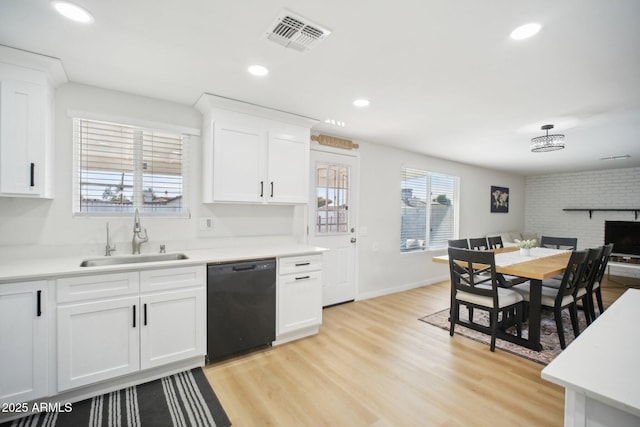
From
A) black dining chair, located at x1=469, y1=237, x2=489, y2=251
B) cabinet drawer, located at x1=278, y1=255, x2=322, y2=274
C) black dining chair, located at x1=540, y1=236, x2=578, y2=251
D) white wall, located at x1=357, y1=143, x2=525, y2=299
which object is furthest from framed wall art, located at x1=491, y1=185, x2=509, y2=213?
cabinet drawer, located at x1=278, y1=255, x2=322, y2=274

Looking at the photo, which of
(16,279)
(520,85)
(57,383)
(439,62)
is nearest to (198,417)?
(57,383)

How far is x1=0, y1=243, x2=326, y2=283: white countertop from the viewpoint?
6.03 ft

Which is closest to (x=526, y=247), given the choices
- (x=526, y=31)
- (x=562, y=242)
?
(x=562, y=242)

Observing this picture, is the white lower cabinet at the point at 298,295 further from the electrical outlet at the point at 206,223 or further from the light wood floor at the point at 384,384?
the electrical outlet at the point at 206,223

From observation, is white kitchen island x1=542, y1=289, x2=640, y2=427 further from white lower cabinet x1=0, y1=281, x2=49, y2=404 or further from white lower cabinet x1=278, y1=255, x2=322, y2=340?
white lower cabinet x1=0, y1=281, x2=49, y2=404

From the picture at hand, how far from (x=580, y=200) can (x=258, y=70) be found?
8.07 meters

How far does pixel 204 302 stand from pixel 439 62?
2.53 m

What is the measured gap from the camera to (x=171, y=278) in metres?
2.26

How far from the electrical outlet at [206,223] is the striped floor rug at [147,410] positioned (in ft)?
4.45

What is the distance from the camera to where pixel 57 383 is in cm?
190

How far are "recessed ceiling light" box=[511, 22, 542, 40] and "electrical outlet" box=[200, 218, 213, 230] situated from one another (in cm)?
281

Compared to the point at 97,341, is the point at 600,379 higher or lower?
higher

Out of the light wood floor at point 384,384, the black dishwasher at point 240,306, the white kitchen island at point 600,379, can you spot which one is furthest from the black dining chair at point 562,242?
the black dishwasher at point 240,306

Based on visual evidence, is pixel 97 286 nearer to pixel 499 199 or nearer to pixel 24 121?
pixel 24 121
